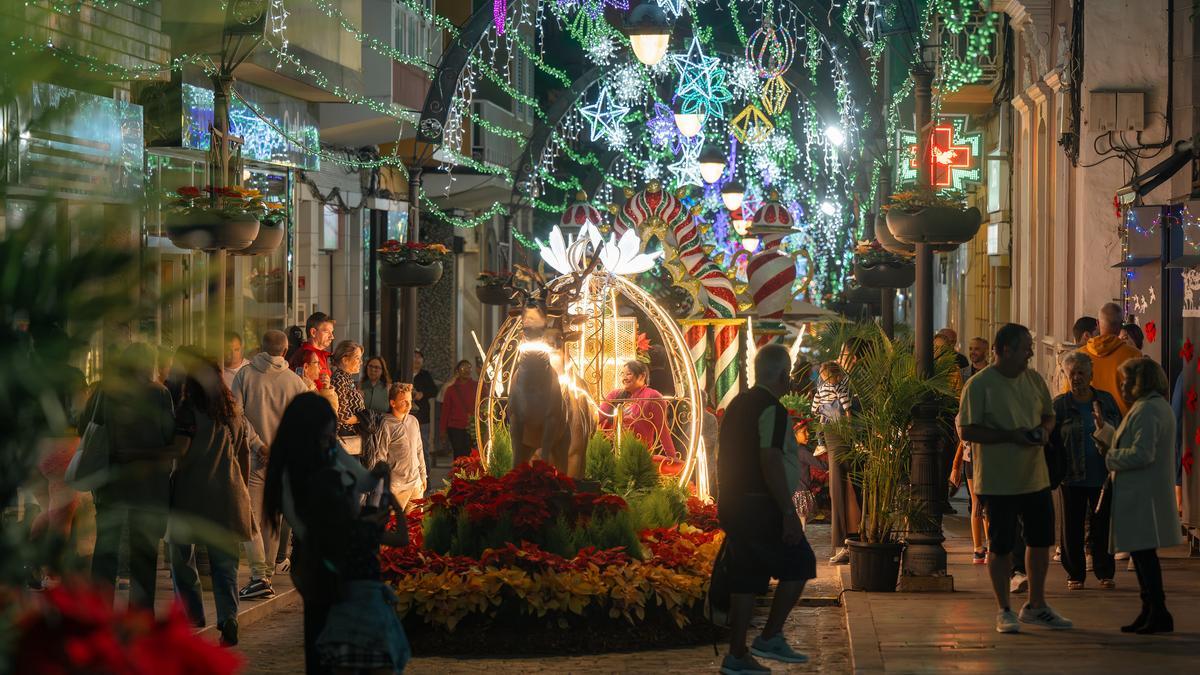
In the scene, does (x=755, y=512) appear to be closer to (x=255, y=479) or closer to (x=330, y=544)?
(x=330, y=544)

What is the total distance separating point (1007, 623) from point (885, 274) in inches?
357

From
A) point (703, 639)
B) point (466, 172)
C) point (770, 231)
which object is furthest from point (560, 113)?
point (703, 639)

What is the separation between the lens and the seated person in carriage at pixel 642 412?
48.0ft

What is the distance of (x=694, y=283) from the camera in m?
20.3

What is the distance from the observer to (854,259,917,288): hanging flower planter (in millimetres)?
18906

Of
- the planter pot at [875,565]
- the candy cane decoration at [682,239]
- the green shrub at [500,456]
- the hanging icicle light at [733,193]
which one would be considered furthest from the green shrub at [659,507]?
the hanging icicle light at [733,193]

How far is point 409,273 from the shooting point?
61.7 ft

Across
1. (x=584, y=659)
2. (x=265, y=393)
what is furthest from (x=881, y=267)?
(x=584, y=659)

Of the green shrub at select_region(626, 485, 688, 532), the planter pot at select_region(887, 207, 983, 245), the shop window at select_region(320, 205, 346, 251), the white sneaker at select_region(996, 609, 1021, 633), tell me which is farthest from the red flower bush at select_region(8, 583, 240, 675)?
the shop window at select_region(320, 205, 346, 251)

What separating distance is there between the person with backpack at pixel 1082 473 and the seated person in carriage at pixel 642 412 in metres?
3.69

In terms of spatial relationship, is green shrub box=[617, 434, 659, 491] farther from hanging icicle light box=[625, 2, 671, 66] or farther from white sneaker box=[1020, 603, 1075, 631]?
hanging icicle light box=[625, 2, 671, 66]

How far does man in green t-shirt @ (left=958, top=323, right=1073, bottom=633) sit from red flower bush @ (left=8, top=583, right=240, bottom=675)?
7.63 meters

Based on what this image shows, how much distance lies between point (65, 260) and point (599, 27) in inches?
958

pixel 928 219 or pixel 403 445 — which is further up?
pixel 928 219
